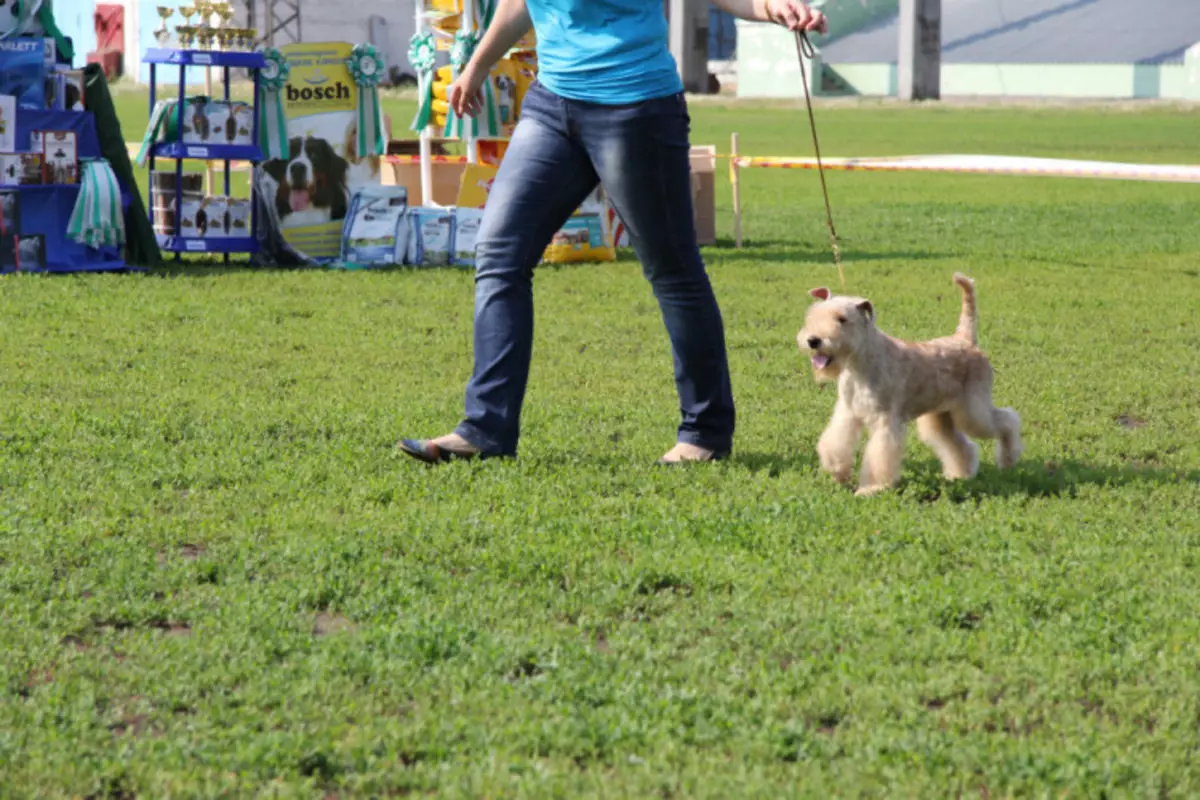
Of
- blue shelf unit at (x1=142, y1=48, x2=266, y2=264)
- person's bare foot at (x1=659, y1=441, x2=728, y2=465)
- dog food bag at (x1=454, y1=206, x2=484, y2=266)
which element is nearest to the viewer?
person's bare foot at (x1=659, y1=441, x2=728, y2=465)

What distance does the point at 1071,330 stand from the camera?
855 centimetres

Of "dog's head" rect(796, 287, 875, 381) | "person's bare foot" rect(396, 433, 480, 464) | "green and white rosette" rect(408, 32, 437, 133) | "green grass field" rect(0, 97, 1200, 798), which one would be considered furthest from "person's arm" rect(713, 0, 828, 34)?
"green and white rosette" rect(408, 32, 437, 133)

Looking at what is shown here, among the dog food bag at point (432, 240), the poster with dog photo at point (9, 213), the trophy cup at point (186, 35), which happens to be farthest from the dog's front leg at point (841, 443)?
the trophy cup at point (186, 35)

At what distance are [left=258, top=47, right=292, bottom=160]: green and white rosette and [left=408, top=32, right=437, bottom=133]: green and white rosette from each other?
40.2 inches

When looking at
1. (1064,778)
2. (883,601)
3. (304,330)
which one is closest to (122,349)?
(304,330)

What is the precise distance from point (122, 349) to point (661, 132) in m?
3.68

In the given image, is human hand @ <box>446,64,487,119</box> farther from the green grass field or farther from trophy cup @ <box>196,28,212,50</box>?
trophy cup @ <box>196,28,212,50</box>

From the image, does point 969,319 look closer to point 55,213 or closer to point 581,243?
point 581,243

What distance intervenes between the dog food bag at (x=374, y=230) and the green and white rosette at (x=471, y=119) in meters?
0.72

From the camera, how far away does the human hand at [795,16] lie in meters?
4.60

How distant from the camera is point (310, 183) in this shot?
11.7 metres

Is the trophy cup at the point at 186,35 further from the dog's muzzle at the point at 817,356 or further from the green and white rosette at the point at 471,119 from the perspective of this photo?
the dog's muzzle at the point at 817,356

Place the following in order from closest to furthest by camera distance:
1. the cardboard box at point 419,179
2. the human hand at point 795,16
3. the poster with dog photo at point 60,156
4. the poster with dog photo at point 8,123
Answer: the human hand at point 795,16
the poster with dog photo at point 8,123
the poster with dog photo at point 60,156
the cardboard box at point 419,179

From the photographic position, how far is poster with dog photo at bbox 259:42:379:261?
1156cm
